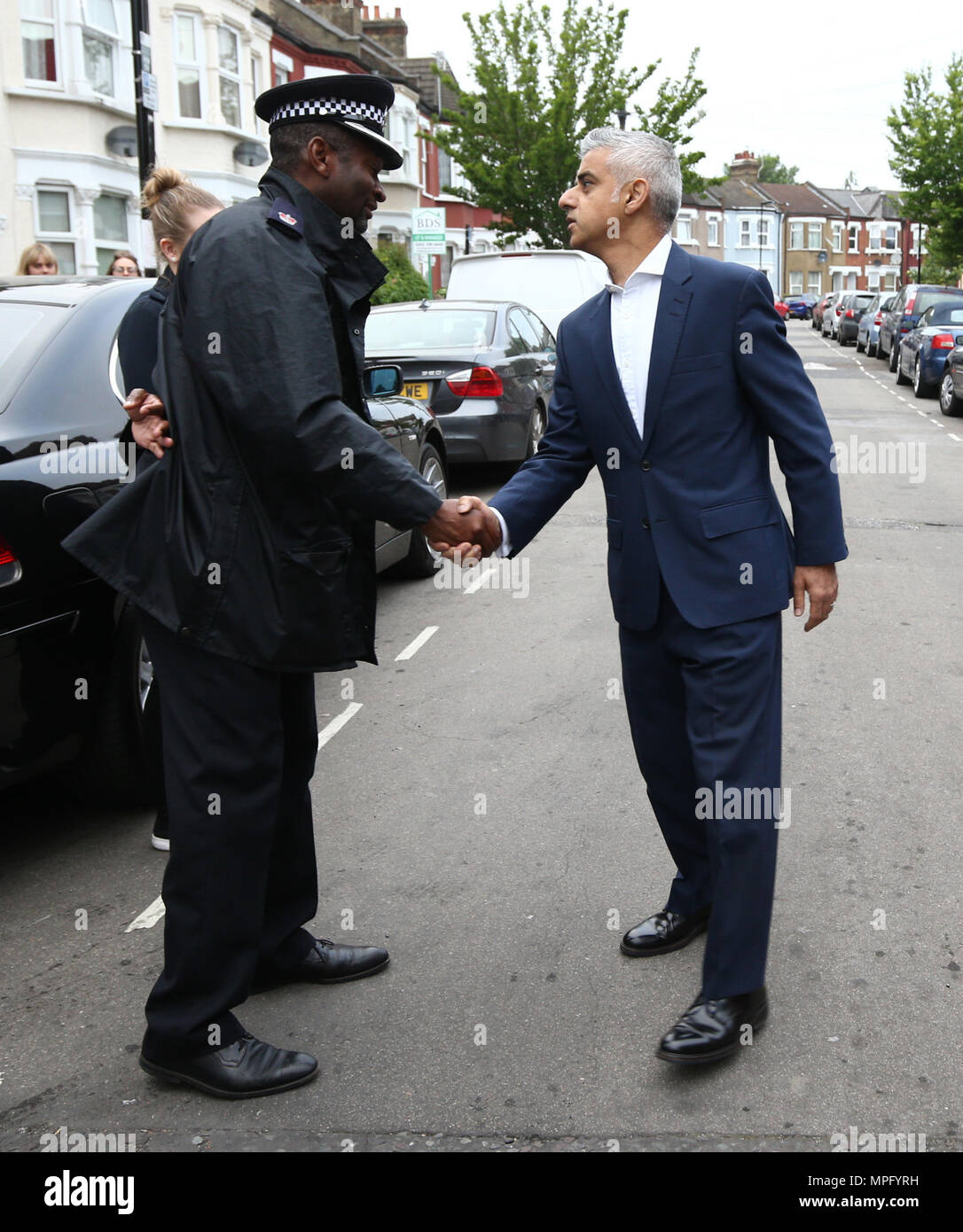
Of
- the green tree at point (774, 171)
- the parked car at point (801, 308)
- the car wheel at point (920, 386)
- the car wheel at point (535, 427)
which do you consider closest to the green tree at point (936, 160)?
the car wheel at point (920, 386)

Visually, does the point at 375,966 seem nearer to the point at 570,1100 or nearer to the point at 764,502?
the point at 570,1100

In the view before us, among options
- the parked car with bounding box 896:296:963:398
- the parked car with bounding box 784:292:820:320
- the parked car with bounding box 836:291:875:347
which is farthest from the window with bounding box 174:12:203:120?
the parked car with bounding box 784:292:820:320

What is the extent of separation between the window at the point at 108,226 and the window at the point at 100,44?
174 centimetres

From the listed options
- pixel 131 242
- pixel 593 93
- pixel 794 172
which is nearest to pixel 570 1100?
pixel 131 242

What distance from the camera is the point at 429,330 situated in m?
11.9

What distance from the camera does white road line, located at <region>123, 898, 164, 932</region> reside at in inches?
152

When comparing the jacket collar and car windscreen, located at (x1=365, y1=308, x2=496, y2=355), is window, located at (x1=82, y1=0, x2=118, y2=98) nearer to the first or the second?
car windscreen, located at (x1=365, y1=308, x2=496, y2=355)

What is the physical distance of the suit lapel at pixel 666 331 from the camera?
3.10m

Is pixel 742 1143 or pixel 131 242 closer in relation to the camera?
pixel 742 1143

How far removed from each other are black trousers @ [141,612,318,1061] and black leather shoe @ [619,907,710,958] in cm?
106

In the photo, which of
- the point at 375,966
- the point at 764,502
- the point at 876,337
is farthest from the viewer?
the point at 876,337

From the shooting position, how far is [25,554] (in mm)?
3770
